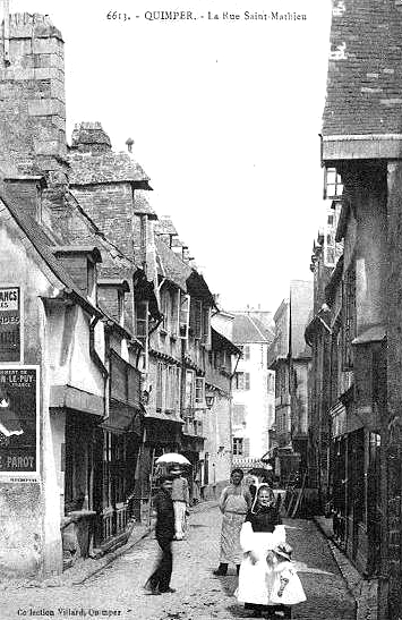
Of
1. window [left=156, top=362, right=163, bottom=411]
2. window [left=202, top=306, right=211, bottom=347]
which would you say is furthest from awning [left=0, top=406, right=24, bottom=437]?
window [left=202, top=306, right=211, bottom=347]

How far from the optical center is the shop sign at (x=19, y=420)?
16203 millimetres

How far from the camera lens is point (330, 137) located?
13023 mm

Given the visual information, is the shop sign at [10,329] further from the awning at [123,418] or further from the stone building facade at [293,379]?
the stone building facade at [293,379]

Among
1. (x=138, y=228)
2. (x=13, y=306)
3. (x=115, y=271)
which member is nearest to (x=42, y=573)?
(x=13, y=306)

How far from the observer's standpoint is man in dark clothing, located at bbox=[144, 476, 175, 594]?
14531mm

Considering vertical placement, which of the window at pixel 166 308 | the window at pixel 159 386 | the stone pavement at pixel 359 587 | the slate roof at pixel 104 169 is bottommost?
the stone pavement at pixel 359 587

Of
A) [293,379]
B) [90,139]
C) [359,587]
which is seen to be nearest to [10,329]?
[359,587]

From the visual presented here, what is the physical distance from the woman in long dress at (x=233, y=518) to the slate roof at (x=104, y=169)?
14360mm

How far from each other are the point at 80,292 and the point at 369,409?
21.5ft

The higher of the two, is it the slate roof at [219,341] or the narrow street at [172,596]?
the slate roof at [219,341]

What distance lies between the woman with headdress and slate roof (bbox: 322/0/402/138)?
4484 mm

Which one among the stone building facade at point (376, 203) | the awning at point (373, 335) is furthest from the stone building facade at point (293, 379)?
the awning at point (373, 335)

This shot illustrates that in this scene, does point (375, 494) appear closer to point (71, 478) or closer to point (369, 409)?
point (369, 409)

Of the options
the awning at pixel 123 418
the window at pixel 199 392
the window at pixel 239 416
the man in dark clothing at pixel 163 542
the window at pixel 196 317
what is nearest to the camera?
the man in dark clothing at pixel 163 542
